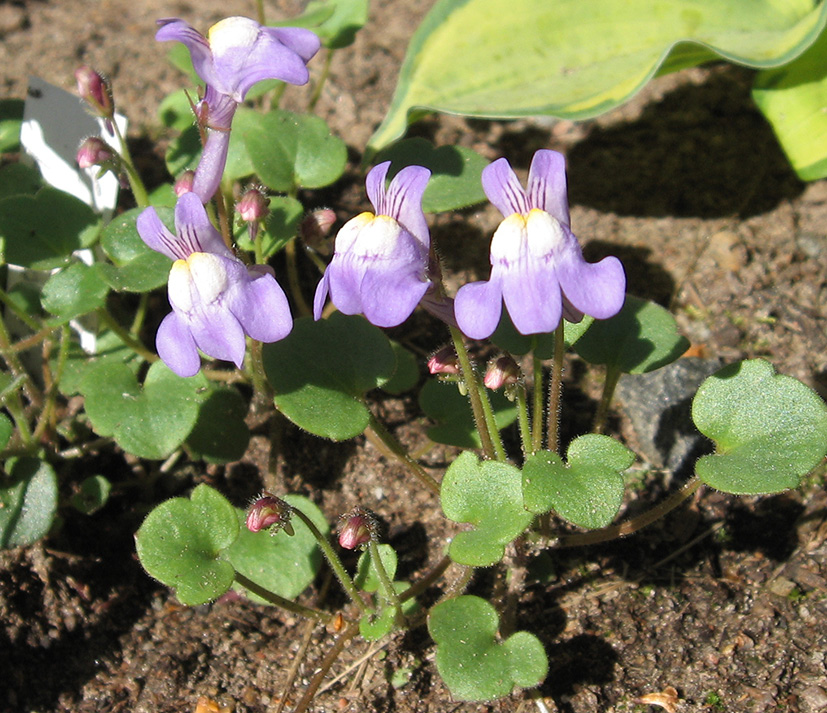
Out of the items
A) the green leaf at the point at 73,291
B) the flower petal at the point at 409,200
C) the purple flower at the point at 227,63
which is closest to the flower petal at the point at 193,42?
the purple flower at the point at 227,63

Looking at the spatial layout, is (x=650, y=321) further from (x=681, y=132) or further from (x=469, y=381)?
(x=681, y=132)

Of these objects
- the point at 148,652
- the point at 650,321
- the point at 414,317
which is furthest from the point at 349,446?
the point at 650,321

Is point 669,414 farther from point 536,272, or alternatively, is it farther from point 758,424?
point 536,272

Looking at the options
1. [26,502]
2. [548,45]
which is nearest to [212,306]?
[26,502]

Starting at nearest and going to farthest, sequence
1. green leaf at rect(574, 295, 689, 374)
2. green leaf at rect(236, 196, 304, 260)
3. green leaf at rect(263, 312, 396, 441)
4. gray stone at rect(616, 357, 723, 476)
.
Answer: green leaf at rect(263, 312, 396, 441) < green leaf at rect(574, 295, 689, 374) < green leaf at rect(236, 196, 304, 260) < gray stone at rect(616, 357, 723, 476)

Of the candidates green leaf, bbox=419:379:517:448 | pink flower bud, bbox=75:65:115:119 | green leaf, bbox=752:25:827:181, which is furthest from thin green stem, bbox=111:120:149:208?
green leaf, bbox=752:25:827:181

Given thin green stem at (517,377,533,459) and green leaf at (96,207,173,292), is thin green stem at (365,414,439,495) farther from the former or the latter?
green leaf at (96,207,173,292)
